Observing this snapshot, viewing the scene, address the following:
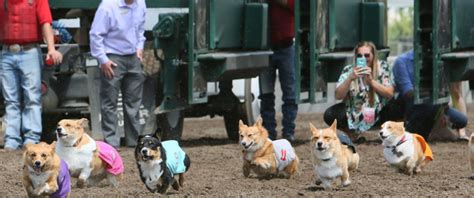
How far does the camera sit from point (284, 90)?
1554 centimetres

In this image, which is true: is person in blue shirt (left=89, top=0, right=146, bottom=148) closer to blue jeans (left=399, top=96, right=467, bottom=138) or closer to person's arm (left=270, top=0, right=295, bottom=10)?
person's arm (left=270, top=0, right=295, bottom=10)

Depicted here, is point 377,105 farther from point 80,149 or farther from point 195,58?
point 80,149

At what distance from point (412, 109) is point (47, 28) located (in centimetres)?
391

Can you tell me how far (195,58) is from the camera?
14.0 metres

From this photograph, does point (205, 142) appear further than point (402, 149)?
Yes

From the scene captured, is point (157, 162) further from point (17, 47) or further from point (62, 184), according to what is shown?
point (17, 47)

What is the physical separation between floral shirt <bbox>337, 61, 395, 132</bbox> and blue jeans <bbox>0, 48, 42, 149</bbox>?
2822 mm

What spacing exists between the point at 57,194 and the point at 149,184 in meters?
0.85

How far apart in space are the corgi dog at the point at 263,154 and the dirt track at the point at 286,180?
0.30 feet

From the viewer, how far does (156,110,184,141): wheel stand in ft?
48.6

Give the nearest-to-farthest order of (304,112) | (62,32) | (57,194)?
(57,194), (62,32), (304,112)

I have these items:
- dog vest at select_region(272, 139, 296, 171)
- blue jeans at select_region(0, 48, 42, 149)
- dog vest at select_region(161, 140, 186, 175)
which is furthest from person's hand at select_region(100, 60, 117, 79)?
Result: dog vest at select_region(161, 140, 186, 175)

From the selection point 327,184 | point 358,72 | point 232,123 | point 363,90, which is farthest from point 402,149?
point 232,123

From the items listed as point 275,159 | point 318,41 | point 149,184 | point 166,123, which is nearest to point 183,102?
point 166,123
